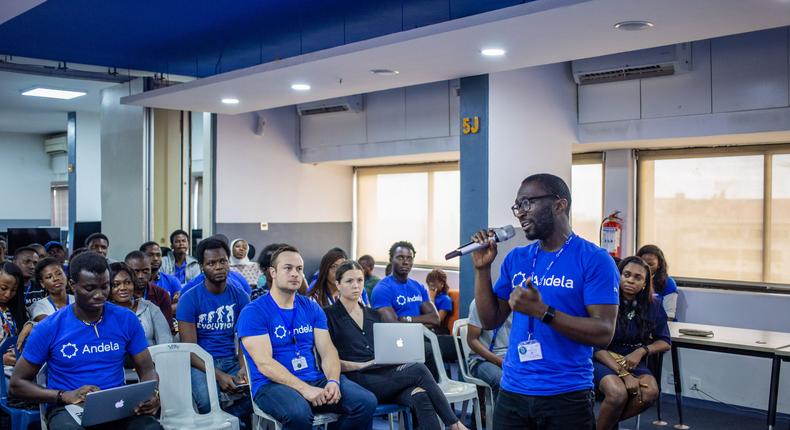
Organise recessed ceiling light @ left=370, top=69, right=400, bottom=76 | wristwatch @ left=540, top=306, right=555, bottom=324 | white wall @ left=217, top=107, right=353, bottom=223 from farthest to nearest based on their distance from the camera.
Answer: white wall @ left=217, top=107, right=353, bottom=223 → recessed ceiling light @ left=370, top=69, right=400, bottom=76 → wristwatch @ left=540, top=306, right=555, bottom=324

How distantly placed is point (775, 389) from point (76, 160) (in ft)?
36.5

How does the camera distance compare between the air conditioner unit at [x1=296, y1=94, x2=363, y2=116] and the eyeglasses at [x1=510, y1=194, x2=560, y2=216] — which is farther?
the air conditioner unit at [x1=296, y1=94, x2=363, y2=116]

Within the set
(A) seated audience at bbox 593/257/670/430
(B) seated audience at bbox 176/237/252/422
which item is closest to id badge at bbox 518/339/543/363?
(A) seated audience at bbox 593/257/670/430

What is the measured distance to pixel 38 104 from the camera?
437 inches

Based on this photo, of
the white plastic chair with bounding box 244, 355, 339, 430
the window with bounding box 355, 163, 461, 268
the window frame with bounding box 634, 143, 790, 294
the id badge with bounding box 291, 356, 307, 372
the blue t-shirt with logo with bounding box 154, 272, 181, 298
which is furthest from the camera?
the window with bounding box 355, 163, 461, 268

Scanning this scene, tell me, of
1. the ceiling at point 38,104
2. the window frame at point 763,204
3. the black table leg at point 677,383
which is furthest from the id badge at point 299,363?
Result: the ceiling at point 38,104

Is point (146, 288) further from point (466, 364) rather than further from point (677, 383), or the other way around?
point (677, 383)

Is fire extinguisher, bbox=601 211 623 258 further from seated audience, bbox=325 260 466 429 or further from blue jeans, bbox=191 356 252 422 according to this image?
blue jeans, bbox=191 356 252 422

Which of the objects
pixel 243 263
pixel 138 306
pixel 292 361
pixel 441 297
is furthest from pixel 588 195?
pixel 138 306

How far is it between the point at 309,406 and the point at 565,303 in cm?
186

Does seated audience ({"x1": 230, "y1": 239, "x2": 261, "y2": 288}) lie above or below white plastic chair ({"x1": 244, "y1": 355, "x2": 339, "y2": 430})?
above

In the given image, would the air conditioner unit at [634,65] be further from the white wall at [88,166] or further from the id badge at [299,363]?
the white wall at [88,166]

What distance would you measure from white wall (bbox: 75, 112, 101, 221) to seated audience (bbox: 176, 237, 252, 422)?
8.36m

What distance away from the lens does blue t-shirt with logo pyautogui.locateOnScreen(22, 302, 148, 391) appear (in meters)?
3.39
